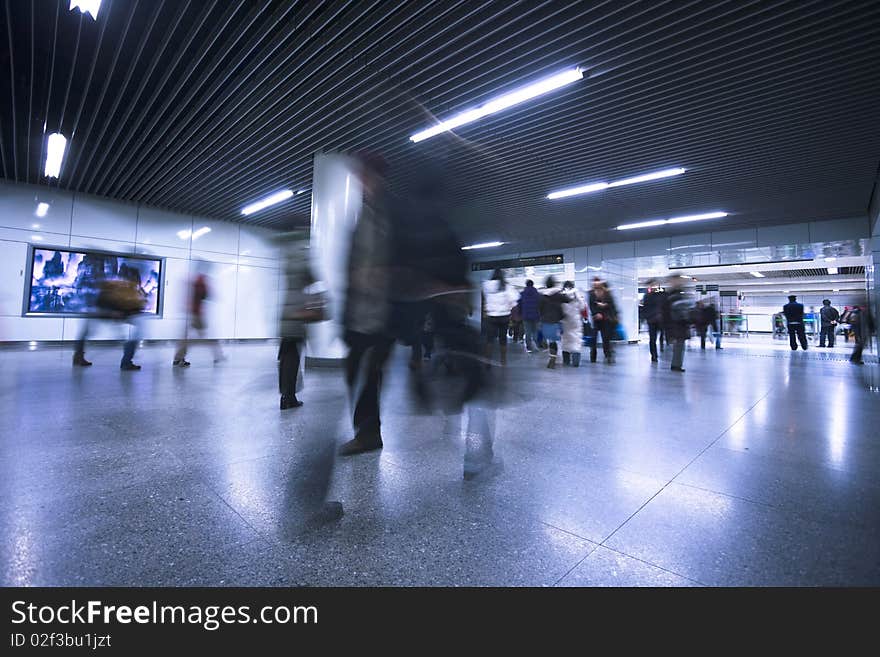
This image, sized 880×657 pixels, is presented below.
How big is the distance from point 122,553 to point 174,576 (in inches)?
11.5

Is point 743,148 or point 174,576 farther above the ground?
point 743,148

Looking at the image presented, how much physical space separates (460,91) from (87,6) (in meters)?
4.88

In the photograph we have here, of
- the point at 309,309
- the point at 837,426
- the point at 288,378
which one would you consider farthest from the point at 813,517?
the point at 288,378

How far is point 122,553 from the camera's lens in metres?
1.46

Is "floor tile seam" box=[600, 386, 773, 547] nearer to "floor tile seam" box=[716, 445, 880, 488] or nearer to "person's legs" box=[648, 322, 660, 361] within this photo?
"floor tile seam" box=[716, 445, 880, 488]

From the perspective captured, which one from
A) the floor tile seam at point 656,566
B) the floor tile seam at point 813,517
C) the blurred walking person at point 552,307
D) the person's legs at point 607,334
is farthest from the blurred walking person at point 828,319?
the floor tile seam at point 656,566

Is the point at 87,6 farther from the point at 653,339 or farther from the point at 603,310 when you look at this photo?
the point at 653,339

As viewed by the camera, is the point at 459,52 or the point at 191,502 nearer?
the point at 191,502

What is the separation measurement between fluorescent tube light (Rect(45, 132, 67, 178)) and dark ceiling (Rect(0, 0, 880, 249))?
0.64 ft

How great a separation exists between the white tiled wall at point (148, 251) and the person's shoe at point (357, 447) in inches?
285

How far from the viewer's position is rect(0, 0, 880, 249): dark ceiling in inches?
197

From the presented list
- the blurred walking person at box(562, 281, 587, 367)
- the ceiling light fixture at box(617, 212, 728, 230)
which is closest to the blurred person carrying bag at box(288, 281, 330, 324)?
the blurred walking person at box(562, 281, 587, 367)

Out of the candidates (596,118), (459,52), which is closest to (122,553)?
(459,52)
